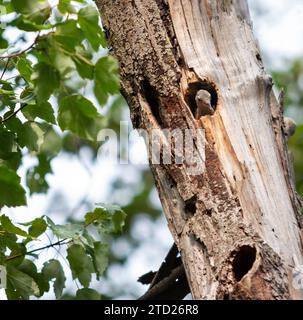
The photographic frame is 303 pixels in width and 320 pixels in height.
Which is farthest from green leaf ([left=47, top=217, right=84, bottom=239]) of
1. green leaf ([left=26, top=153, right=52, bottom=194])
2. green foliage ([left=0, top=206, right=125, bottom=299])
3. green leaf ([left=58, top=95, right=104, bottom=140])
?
green leaf ([left=26, top=153, right=52, bottom=194])

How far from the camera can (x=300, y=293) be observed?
2.17 m

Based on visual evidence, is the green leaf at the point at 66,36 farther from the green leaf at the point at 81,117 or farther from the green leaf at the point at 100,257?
the green leaf at the point at 100,257

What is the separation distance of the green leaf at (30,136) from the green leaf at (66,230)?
0.29 m

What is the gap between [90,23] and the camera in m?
2.10

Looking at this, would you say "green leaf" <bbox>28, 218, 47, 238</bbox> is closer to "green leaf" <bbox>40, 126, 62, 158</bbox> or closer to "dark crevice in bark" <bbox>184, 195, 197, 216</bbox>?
"dark crevice in bark" <bbox>184, 195, 197, 216</bbox>

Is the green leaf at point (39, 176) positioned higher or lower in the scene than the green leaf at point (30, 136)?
higher

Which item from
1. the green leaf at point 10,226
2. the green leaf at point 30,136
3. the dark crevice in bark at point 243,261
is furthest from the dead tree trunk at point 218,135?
the green leaf at point 10,226

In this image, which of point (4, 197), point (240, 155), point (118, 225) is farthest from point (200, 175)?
point (118, 225)

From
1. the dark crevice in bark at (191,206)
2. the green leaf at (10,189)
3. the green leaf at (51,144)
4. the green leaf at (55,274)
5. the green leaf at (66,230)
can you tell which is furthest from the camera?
the green leaf at (51,144)

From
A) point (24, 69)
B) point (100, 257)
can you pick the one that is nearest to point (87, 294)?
point (100, 257)

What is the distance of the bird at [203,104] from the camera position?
2467 mm

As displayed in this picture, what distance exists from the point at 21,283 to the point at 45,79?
0.88 meters
